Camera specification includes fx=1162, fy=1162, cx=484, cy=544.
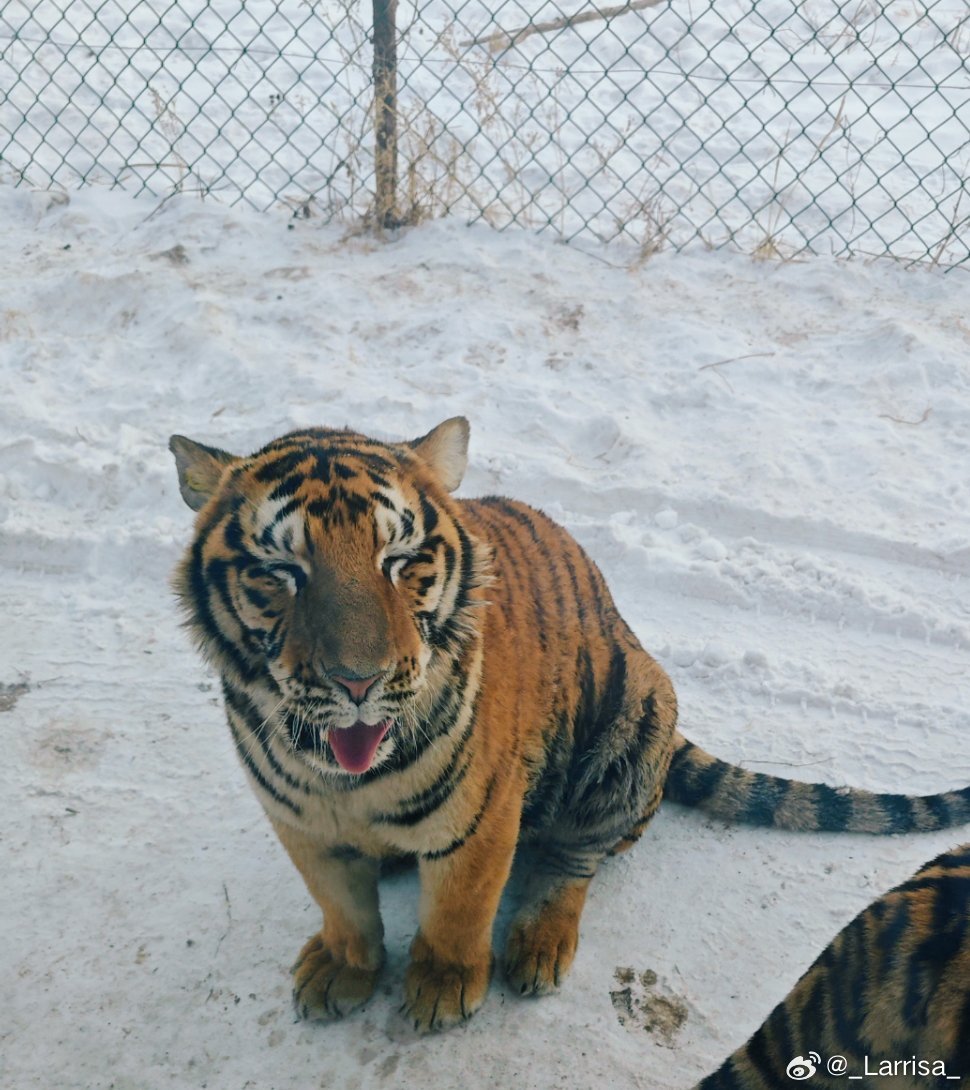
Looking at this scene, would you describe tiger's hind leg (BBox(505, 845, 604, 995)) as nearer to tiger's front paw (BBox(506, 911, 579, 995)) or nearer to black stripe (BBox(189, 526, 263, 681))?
tiger's front paw (BBox(506, 911, 579, 995))

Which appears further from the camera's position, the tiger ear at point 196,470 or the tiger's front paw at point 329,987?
the tiger's front paw at point 329,987

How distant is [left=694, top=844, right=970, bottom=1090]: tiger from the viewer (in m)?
1.72

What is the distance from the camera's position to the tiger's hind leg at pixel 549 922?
9.40 ft

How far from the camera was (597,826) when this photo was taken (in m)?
3.03

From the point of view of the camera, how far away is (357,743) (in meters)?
2.36

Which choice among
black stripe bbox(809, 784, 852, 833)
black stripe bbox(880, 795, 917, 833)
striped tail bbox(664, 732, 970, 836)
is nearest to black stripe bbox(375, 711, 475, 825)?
striped tail bbox(664, 732, 970, 836)

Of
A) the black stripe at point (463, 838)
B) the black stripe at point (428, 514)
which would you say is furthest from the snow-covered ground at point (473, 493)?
the black stripe at point (428, 514)

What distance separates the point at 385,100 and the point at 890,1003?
18.0ft

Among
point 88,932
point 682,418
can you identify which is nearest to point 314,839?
point 88,932

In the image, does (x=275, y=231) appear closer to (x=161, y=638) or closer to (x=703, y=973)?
(x=161, y=638)

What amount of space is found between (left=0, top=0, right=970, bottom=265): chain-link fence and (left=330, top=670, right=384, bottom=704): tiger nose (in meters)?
4.48

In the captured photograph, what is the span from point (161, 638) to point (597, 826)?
5.98ft

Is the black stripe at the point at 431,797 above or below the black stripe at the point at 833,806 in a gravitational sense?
above

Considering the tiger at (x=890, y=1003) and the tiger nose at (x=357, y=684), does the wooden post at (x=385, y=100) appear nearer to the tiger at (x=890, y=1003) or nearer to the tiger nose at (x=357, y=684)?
the tiger nose at (x=357, y=684)
